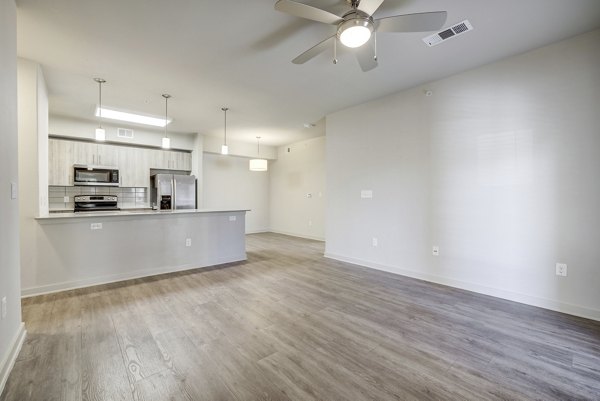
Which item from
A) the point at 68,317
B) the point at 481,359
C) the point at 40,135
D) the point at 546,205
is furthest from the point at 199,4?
the point at 546,205

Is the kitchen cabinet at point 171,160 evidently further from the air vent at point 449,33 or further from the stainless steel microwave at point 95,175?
the air vent at point 449,33

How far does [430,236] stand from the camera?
3711mm

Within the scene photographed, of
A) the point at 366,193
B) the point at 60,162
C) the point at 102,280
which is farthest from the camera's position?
the point at 60,162

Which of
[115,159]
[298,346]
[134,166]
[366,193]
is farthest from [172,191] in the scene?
[298,346]

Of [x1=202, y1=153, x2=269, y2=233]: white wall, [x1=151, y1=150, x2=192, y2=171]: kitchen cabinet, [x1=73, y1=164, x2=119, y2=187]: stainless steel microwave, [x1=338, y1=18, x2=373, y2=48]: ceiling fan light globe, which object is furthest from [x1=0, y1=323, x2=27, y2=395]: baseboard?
[x1=202, y1=153, x2=269, y2=233]: white wall

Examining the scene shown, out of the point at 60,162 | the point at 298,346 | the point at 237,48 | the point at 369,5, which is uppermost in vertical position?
the point at 237,48

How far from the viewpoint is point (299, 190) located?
7762 mm

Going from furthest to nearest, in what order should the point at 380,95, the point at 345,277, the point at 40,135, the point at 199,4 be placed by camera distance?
the point at 380,95
the point at 345,277
the point at 40,135
the point at 199,4

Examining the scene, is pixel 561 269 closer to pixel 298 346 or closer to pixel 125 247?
pixel 298 346

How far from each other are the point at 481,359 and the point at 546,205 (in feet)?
6.47

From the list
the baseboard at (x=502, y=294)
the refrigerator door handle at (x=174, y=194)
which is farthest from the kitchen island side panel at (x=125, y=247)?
the baseboard at (x=502, y=294)

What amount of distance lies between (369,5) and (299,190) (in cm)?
597

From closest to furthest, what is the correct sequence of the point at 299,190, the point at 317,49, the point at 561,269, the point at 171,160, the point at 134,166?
the point at 317,49, the point at 561,269, the point at 134,166, the point at 171,160, the point at 299,190

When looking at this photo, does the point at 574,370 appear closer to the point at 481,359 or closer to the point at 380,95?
the point at 481,359
